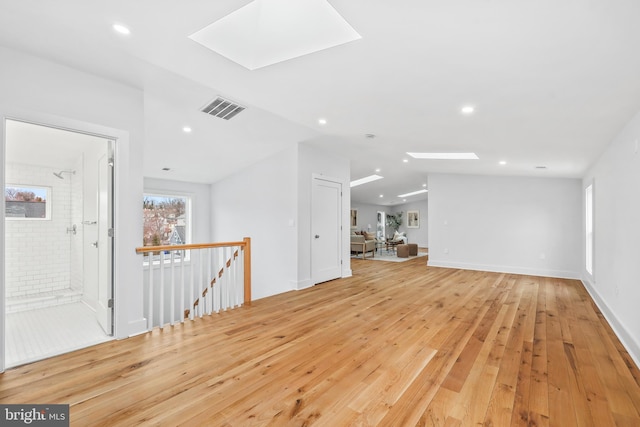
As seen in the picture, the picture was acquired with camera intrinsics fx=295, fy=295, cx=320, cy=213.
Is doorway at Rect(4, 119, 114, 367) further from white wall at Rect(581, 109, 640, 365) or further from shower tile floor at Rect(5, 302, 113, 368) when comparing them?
white wall at Rect(581, 109, 640, 365)

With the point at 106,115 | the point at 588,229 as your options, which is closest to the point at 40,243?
the point at 106,115

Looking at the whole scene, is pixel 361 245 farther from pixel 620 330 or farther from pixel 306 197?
pixel 620 330

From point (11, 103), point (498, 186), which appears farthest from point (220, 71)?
point (498, 186)

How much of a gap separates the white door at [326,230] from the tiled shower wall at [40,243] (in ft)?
11.8

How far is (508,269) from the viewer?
7.11m

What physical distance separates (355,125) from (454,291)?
3366 mm

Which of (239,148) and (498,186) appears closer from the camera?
(239,148)

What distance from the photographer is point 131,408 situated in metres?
1.85

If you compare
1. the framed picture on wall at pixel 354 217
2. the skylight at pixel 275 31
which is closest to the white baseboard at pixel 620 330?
the skylight at pixel 275 31

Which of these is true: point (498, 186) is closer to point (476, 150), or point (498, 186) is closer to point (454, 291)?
point (476, 150)

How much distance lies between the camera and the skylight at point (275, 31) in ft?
6.75

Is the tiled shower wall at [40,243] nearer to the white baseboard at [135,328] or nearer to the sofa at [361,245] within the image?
the white baseboard at [135,328]

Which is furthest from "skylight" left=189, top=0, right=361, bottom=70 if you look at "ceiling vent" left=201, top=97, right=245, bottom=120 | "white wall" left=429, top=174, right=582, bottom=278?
"white wall" left=429, top=174, right=582, bottom=278

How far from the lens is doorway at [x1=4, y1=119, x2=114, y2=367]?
3010 millimetres
